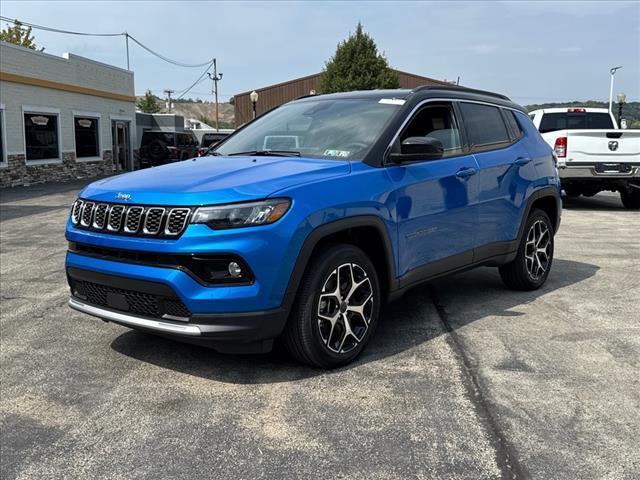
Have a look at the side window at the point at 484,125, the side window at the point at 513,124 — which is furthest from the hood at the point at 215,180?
the side window at the point at 513,124

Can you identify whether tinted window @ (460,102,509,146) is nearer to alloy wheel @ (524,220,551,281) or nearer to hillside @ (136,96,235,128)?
alloy wheel @ (524,220,551,281)

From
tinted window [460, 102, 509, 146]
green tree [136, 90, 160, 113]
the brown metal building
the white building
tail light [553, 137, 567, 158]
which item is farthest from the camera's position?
green tree [136, 90, 160, 113]

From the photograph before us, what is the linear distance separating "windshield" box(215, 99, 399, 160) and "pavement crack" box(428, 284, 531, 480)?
155 centimetres

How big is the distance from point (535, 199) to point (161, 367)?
12.4 ft

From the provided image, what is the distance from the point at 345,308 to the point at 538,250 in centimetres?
291

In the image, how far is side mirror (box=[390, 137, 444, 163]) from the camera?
424 centimetres

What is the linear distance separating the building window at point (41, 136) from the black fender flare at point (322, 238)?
1965 cm

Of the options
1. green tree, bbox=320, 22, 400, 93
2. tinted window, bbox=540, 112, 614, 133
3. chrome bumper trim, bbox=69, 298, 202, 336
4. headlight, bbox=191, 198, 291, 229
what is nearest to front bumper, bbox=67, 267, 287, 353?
chrome bumper trim, bbox=69, 298, 202, 336

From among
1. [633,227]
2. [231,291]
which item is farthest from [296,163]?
[633,227]

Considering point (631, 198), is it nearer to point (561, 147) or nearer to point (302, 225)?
point (561, 147)

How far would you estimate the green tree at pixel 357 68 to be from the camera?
3803 centimetres

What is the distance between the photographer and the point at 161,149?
2555 centimetres

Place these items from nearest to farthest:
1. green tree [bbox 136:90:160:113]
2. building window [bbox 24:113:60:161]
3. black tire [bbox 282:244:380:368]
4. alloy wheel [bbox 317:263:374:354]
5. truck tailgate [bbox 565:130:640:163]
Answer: black tire [bbox 282:244:380:368] → alloy wheel [bbox 317:263:374:354] → truck tailgate [bbox 565:130:640:163] → building window [bbox 24:113:60:161] → green tree [bbox 136:90:160:113]

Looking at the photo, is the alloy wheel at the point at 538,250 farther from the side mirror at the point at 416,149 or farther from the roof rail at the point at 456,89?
the side mirror at the point at 416,149
